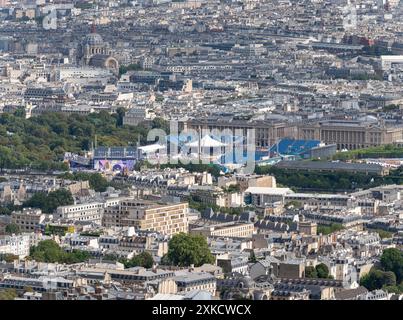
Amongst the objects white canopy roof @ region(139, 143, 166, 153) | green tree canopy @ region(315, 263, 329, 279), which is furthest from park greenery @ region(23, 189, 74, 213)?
green tree canopy @ region(315, 263, 329, 279)

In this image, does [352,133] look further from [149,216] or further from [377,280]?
[377,280]

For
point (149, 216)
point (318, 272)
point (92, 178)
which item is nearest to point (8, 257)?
point (318, 272)

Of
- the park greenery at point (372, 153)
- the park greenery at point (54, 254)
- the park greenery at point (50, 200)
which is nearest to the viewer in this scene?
the park greenery at point (54, 254)

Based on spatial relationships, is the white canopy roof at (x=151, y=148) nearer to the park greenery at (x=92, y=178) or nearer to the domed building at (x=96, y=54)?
the park greenery at (x=92, y=178)

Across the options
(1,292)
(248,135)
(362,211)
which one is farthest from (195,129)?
(1,292)

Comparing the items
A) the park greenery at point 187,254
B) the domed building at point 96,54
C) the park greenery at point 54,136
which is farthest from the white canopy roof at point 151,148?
the domed building at point 96,54
